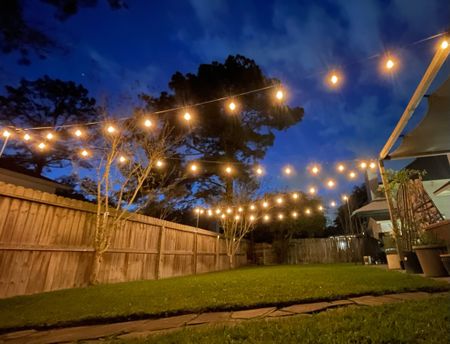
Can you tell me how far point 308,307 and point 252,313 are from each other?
22.3 inches

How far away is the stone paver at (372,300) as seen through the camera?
2405 mm

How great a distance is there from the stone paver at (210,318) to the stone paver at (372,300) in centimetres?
135

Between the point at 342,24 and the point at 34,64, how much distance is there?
12.1m

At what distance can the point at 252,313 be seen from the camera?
2.40 metres

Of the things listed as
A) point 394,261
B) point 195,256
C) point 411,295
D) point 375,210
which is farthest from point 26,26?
point 375,210

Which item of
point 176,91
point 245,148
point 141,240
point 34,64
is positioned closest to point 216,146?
point 245,148

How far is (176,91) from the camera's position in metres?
12.1

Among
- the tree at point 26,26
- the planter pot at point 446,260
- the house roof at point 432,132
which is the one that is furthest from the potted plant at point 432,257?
the tree at point 26,26

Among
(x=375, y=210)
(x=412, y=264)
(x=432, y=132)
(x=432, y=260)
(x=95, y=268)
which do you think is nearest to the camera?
(x=432, y=260)

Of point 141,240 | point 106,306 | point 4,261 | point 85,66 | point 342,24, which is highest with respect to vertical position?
point 85,66

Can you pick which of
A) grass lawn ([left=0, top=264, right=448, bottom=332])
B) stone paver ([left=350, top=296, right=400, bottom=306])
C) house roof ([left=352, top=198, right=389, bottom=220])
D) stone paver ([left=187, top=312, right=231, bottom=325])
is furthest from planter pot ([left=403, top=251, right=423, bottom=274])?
house roof ([left=352, top=198, right=389, bottom=220])

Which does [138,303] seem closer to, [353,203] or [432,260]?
[432,260]

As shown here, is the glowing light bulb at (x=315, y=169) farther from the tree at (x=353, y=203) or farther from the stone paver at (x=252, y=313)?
the tree at (x=353, y=203)

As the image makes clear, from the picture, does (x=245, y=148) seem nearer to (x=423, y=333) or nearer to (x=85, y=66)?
(x=85, y=66)
